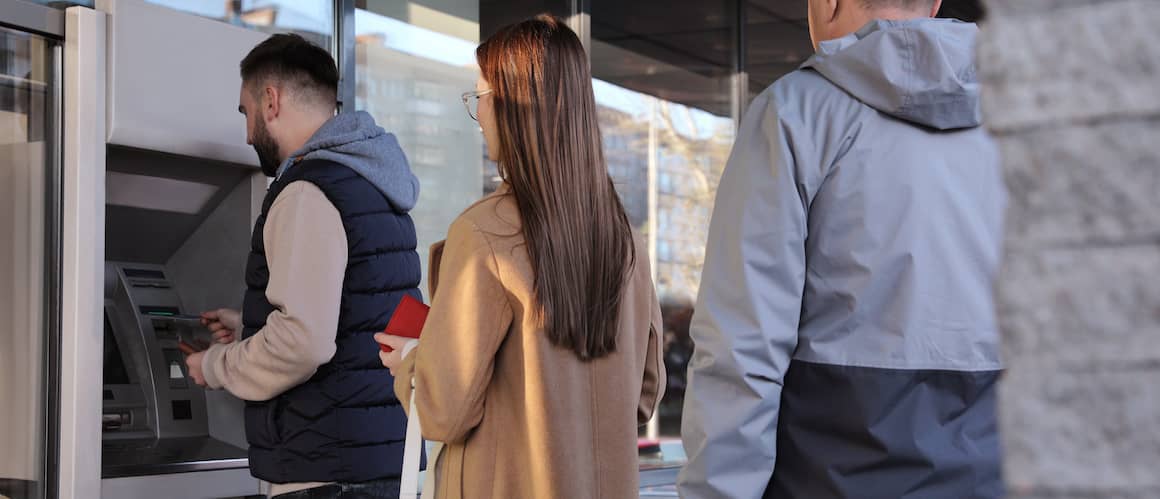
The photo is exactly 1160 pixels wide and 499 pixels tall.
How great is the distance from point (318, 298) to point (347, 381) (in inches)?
8.2

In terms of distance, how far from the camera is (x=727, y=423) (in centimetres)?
147

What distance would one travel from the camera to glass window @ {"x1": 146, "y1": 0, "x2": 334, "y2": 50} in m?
3.09

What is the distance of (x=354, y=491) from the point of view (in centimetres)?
245

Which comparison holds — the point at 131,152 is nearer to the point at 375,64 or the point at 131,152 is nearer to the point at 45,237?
the point at 45,237

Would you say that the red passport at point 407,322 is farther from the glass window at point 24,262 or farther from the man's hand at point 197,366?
the glass window at point 24,262

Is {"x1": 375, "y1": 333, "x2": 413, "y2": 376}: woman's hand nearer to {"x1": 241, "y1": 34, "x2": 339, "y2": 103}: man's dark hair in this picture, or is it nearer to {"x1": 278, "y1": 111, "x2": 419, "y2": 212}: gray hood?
{"x1": 278, "y1": 111, "x2": 419, "y2": 212}: gray hood

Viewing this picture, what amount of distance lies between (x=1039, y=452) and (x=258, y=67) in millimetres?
2450

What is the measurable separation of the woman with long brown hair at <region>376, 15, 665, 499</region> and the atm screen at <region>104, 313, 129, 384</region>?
1251 mm

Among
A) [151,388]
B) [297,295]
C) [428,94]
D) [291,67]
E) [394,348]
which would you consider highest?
[428,94]

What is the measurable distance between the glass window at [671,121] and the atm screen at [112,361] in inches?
132

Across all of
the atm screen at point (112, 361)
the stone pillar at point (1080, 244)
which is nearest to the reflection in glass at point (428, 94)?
the atm screen at point (112, 361)

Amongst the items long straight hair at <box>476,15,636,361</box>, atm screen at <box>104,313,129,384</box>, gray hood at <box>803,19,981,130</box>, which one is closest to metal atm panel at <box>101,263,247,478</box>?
atm screen at <box>104,313,129,384</box>

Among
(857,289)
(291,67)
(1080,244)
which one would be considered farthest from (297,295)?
(1080,244)

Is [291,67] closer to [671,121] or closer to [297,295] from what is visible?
[297,295]
